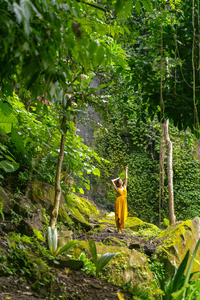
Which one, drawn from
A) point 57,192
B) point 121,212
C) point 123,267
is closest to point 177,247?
point 123,267

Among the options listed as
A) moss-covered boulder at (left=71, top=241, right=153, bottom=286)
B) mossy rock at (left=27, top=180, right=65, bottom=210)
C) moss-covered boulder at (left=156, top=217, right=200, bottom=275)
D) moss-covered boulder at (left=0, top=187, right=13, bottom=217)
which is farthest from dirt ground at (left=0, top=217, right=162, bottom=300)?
moss-covered boulder at (left=156, top=217, right=200, bottom=275)

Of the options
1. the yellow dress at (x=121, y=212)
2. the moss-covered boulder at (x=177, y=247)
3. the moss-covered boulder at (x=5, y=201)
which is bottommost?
the moss-covered boulder at (x=177, y=247)

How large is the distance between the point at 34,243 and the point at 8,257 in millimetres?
792

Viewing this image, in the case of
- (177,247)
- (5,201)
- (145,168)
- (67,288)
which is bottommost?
(177,247)

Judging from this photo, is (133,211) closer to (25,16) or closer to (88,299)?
(88,299)

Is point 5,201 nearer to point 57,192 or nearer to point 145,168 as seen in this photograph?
point 57,192

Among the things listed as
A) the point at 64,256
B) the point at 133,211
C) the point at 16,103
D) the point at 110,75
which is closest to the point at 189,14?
the point at 110,75

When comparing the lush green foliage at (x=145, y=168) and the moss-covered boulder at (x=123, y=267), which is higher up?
the lush green foliage at (x=145, y=168)

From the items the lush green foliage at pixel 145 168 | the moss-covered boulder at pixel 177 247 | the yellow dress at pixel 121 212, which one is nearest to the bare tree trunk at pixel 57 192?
the moss-covered boulder at pixel 177 247

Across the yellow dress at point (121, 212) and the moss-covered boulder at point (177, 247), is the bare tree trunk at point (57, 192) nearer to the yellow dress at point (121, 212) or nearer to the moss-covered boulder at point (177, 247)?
the moss-covered boulder at point (177, 247)

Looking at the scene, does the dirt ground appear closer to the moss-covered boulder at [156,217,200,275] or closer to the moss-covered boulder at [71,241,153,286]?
the moss-covered boulder at [71,241,153,286]

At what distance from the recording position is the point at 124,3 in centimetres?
132

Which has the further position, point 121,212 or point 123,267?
point 121,212

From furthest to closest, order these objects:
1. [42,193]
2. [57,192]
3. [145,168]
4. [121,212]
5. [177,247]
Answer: [145,168] → [121,212] → [177,247] → [42,193] → [57,192]
